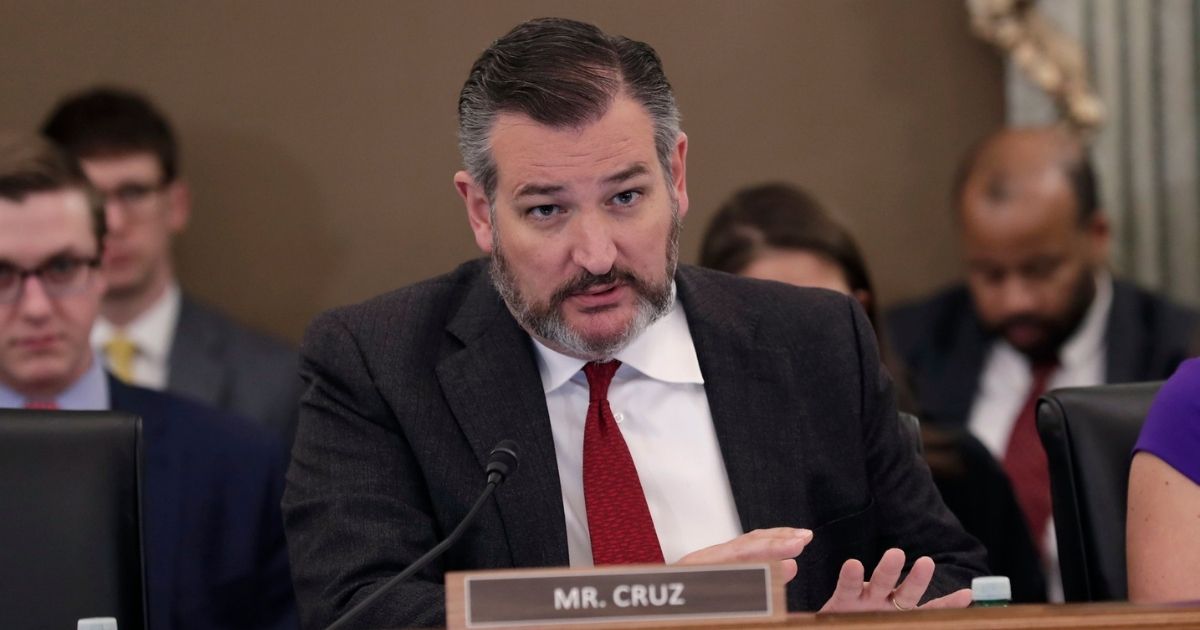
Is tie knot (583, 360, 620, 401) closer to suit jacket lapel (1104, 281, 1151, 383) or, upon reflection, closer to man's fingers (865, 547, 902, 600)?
man's fingers (865, 547, 902, 600)

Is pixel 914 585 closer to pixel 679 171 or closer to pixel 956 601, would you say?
pixel 956 601

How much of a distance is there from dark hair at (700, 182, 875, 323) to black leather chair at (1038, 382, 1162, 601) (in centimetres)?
91

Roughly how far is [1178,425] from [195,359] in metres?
2.45

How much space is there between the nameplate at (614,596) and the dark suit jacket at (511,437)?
22.5 inches

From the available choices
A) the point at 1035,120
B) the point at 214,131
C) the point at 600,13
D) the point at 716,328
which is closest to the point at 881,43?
the point at 1035,120

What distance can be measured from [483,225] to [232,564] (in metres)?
0.84

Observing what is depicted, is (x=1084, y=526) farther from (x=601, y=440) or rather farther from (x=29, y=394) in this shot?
(x=29, y=394)

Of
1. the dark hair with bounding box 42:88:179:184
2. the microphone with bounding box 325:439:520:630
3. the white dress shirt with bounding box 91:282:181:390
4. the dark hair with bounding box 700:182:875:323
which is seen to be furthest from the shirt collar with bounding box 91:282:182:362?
A: the microphone with bounding box 325:439:520:630

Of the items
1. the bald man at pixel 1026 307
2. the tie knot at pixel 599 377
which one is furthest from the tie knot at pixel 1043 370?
the tie knot at pixel 599 377

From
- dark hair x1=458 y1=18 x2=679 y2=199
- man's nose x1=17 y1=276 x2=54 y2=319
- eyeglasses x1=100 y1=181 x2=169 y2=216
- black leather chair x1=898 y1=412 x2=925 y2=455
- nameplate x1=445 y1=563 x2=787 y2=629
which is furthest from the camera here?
eyeglasses x1=100 y1=181 x2=169 y2=216

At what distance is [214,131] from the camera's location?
4.24m

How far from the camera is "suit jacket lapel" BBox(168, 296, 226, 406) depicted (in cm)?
386

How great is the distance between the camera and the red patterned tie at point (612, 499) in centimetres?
211

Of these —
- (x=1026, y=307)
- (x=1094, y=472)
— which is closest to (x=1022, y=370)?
(x=1026, y=307)
